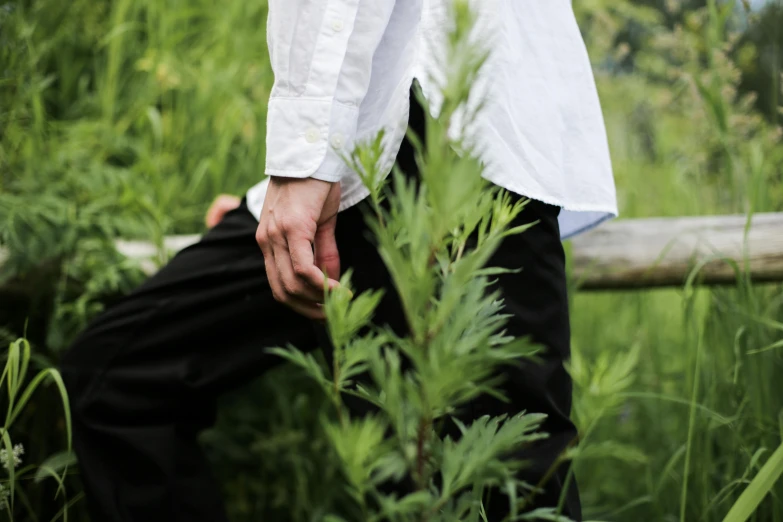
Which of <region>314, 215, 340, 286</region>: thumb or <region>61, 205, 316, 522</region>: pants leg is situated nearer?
<region>314, 215, 340, 286</region>: thumb

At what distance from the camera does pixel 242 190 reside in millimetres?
2271

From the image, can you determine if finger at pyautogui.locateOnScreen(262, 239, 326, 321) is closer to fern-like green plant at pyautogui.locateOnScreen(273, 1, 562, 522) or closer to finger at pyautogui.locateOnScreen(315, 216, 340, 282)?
finger at pyautogui.locateOnScreen(315, 216, 340, 282)

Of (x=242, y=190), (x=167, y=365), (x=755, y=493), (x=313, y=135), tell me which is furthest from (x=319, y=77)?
(x=242, y=190)

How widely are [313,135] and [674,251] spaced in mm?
1096

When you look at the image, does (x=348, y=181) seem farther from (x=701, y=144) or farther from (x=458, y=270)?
(x=701, y=144)

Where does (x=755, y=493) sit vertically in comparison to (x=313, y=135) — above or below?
below

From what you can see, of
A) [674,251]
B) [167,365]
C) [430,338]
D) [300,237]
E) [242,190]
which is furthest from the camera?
[242,190]

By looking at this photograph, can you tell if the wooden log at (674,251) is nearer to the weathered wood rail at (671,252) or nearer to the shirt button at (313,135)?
the weathered wood rail at (671,252)

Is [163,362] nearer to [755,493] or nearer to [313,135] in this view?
[313,135]

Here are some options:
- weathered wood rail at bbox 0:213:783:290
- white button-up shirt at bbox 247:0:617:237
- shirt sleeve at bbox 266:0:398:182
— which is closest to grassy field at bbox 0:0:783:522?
weathered wood rail at bbox 0:213:783:290

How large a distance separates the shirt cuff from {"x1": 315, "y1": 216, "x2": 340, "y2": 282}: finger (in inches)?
3.3

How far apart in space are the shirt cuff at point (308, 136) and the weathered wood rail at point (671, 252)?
3.00 ft

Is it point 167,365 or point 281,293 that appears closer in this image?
point 281,293

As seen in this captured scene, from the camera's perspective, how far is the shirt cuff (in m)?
0.90
